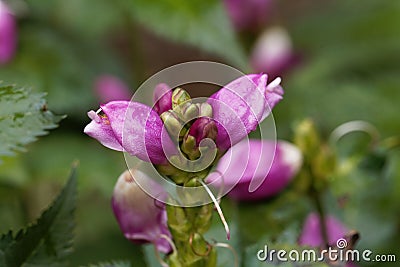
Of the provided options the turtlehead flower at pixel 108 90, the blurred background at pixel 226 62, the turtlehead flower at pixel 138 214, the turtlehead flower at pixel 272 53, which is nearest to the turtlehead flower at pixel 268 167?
the blurred background at pixel 226 62

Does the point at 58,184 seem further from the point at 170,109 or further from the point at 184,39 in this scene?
the point at 170,109

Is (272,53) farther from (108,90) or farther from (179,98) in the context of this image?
(179,98)

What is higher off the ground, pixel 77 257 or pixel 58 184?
pixel 58 184

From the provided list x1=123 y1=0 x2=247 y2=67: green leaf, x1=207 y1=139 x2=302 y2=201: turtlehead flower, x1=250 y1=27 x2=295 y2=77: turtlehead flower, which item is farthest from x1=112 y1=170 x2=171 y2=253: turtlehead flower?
x1=250 y1=27 x2=295 y2=77: turtlehead flower

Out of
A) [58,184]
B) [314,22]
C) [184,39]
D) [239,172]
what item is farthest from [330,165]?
[314,22]

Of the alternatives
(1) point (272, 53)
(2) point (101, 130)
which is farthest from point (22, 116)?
(1) point (272, 53)

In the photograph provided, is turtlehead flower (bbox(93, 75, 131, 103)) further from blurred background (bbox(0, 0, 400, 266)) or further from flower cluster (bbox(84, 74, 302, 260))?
flower cluster (bbox(84, 74, 302, 260))

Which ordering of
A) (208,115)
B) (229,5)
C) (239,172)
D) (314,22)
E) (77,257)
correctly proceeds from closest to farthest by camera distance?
(208,115), (239,172), (77,257), (229,5), (314,22)

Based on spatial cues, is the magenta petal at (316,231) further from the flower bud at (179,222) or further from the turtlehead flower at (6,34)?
the turtlehead flower at (6,34)
